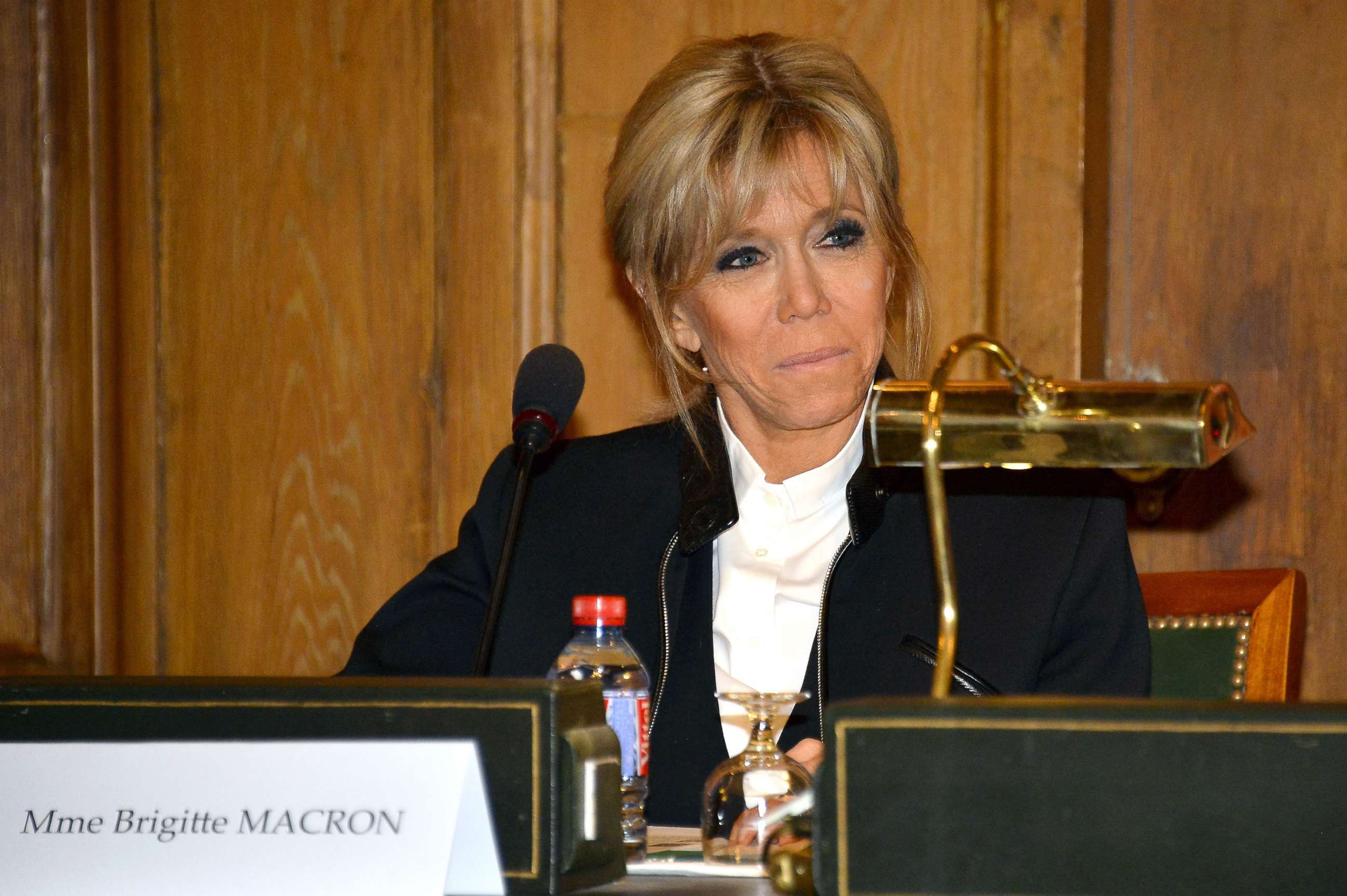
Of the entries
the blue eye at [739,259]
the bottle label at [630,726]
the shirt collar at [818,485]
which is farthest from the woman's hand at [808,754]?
the blue eye at [739,259]

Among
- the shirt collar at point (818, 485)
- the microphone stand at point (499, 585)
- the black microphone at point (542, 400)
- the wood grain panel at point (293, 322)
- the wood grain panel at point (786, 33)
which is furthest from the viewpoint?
the wood grain panel at point (293, 322)

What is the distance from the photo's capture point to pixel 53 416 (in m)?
2.49

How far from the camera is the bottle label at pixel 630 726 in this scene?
128 cm

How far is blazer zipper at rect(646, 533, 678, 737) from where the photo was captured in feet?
5.86

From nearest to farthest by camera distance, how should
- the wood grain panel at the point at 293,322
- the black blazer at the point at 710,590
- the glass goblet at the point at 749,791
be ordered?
1. the glass goblet at the point at 749,791
2. the black blazer at the point at 710,590
3. the wood grain panel at the point at 293,322

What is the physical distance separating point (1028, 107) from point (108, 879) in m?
1.89

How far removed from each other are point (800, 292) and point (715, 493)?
30cm

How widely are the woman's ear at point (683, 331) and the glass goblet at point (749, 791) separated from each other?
0.97m

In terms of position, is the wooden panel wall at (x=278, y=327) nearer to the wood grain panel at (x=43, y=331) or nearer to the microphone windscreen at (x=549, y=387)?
the wood grain panel at (x=43, y=331)

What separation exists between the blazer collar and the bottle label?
1.78ft

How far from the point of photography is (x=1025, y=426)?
2.99 feet

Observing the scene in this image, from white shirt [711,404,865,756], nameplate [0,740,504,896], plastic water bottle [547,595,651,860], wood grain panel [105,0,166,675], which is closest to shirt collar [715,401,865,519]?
white shirt [711,404,865,756]

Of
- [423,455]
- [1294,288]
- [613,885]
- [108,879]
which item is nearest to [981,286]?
[1294,288]

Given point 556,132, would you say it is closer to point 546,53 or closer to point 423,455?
point 546,53
